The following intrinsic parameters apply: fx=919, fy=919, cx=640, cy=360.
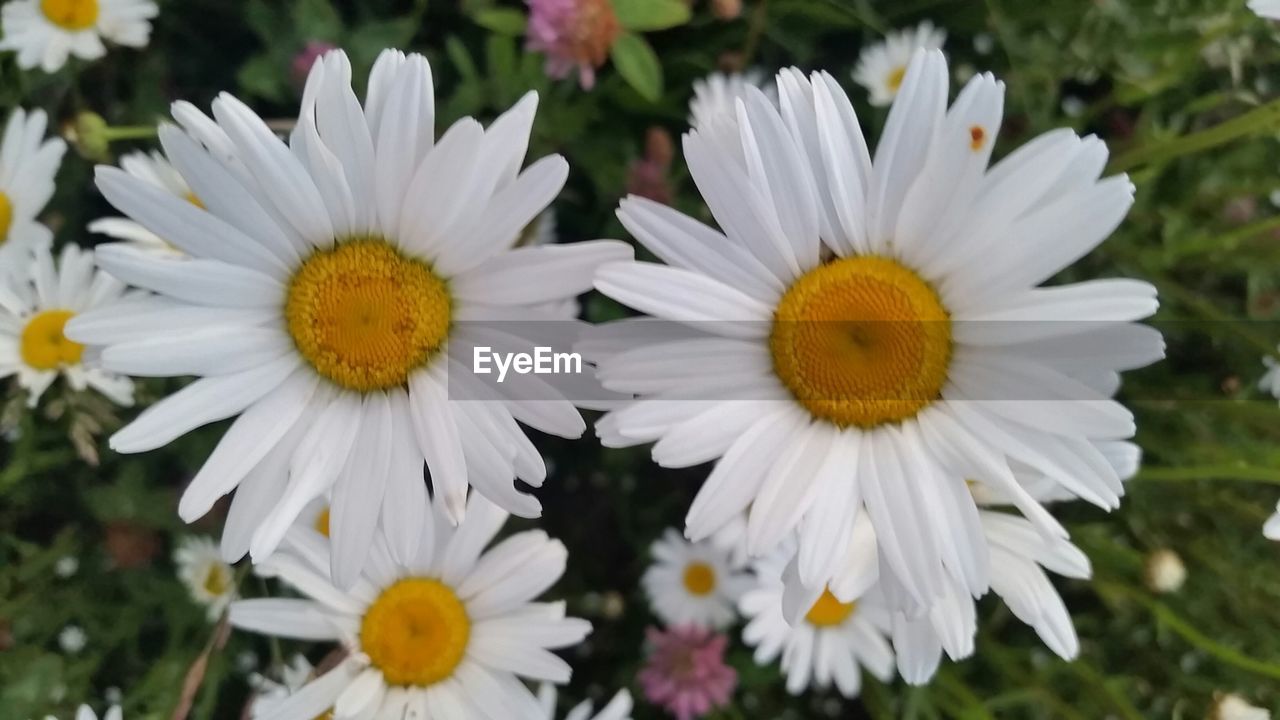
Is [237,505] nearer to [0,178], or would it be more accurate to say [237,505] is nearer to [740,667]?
[0,178]

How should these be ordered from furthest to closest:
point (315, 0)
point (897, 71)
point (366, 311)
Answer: point (897, 71) → point (315, 0) → point (366, 311)

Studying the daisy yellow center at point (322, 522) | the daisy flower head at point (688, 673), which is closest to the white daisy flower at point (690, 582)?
the daisy flower head at point (688, 673)

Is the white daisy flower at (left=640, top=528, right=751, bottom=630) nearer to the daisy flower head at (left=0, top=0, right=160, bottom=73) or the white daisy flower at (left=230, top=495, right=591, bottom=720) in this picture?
the white daisy flower at (left=230, top=495, right=591, bottom=720)

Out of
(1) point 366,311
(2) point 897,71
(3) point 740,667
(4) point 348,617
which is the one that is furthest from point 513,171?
(3) point 740,667

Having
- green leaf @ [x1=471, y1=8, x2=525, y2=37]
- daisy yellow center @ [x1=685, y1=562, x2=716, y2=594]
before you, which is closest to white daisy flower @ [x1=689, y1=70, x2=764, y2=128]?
green leaf @ [x1=471, y1=8, x2=525, y2=37]

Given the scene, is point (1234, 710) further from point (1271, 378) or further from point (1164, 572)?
point (1271, 378)
